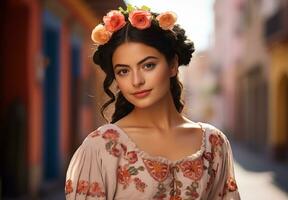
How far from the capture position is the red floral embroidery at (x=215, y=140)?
2.71 meters

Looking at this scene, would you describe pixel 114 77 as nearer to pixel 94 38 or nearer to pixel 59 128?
pixel 94 38

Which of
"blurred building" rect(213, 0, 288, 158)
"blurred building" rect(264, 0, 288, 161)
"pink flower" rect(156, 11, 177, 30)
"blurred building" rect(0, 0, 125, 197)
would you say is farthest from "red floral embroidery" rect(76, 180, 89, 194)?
"blurred building" rect(264, 0, 288, 161)

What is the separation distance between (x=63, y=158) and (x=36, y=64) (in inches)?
127

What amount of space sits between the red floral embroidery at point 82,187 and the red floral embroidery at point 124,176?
0.12m

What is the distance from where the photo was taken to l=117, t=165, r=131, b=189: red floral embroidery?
8.02 feet

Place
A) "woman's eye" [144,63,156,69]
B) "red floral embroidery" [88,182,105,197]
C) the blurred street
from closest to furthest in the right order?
"red floral embroidery" [88,182,105,197] < "woman's eye" [144,63,156,69] < the blurred street

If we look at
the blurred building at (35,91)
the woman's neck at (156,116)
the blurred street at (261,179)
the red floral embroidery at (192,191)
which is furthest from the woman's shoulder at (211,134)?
the blurred street at (261,179)

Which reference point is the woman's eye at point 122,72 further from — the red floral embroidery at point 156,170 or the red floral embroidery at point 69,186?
the red floral embroidery at point 69,186

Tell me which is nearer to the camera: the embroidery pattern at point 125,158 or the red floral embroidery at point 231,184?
the embroidery pattern at point 125,158

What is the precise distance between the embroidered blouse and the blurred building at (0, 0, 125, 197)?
5879mm

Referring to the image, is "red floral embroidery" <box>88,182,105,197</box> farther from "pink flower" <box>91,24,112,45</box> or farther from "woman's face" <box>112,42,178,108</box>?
"pink flower" <box>91,24,112,45</box>

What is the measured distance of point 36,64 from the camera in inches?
420

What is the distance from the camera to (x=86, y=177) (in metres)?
2.45

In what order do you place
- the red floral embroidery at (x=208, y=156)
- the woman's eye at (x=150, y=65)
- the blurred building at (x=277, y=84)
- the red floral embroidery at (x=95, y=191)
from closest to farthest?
the red floral embroidery at (x=95, y=191) < the woman's eye at (x=150, y=65) < the red floral embroidery at (x=208, y=156) < the blurred building at (x=277, y=84)
